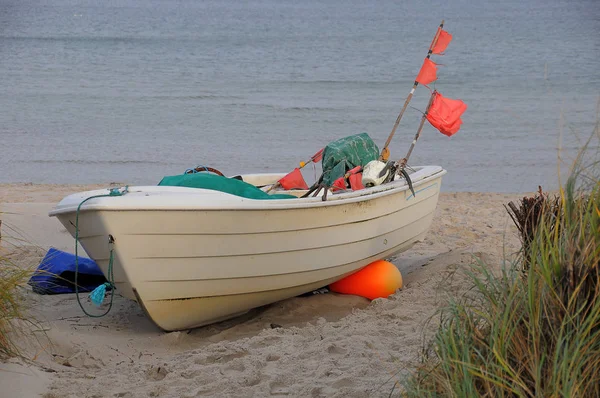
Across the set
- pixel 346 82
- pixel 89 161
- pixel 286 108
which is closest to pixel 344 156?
pixel 89 161

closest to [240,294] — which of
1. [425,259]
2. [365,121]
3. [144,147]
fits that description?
[425,259]

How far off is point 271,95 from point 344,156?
15.7 m

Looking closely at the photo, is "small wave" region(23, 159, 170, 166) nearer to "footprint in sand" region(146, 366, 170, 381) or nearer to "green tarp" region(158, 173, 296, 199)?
"green tarp" region(158, 173, 296, 199)

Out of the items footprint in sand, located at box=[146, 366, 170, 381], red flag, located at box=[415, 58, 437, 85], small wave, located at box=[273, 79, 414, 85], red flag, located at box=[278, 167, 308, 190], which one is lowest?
footprint in sand, located at box=[146, 366, 170, 381]

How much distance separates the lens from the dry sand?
12.9 feet

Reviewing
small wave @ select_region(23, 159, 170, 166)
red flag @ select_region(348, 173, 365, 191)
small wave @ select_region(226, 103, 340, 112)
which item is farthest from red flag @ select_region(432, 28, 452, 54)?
small wave @ select_region(226, 103, 340, 112)

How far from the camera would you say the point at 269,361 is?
171 inches

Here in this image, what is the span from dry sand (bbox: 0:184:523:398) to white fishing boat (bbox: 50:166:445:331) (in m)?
0.23

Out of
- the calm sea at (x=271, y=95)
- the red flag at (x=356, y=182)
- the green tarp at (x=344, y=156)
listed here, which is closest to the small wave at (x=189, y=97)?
the calm sea at (x=271, y=95)

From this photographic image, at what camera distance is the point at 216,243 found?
497 centimetres

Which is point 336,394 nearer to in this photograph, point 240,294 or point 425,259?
point 240,294

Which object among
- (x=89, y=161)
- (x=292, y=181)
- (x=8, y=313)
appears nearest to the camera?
(x=8, y=313)

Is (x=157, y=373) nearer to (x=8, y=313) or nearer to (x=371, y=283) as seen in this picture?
(x=8, y=313)

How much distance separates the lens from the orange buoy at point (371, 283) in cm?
589
